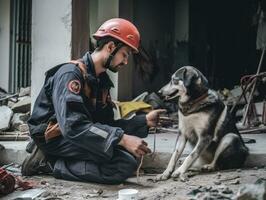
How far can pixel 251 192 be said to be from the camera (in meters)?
3.27

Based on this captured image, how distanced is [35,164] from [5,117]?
7.85 ft

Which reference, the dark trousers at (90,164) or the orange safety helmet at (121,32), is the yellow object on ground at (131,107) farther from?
the orange safety helmet at (121,32)

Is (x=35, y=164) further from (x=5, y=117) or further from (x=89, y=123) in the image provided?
(x=5, y=117)

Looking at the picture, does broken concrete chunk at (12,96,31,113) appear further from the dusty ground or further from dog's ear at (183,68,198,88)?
dog's ear at (183,68,198,88)

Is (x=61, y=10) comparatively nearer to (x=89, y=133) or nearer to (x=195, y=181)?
(x=89, y=133)

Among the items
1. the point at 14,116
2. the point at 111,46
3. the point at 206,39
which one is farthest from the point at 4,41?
the point at 111,46

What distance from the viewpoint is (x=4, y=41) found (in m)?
8.98

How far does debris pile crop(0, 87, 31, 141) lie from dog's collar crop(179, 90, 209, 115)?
228cm

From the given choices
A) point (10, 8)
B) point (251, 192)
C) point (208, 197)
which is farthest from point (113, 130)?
point (10, 8)

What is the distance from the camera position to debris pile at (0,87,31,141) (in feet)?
21.0

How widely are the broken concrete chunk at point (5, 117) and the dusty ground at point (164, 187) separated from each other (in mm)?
2148

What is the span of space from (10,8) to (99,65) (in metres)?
5.05

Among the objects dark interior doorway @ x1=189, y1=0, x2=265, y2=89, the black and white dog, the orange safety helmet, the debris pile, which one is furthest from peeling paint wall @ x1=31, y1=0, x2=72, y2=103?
dark interior doorway @ x1=189, y1=0, x2=265, y2=89

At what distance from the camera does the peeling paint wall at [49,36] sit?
5887mm
